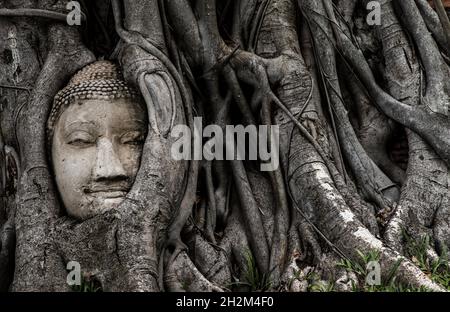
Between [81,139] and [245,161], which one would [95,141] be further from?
[245,161]

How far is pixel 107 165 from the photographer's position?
4.52 metres

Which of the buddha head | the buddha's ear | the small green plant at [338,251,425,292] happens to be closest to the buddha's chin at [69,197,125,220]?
the buddha head

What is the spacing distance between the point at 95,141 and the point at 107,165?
0.19 m

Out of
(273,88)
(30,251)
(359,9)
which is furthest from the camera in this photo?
(359,9)

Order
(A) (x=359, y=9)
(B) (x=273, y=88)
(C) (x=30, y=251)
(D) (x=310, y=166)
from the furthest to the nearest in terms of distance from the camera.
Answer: (A) (x=359, y=9) → (B) (x=273, y=88) → (D) (x=310, y=166) → (C) (x=30, y=251)

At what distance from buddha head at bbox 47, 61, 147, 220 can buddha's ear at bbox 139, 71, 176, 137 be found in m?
0.14

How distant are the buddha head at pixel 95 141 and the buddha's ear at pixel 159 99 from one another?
0.45 feet

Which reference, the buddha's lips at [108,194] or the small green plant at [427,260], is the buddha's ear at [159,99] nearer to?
the buddha's lips at [108,194]

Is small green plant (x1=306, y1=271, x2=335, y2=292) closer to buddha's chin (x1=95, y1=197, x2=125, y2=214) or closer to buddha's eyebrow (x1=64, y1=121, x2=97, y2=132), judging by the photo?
buddha's chin (x1=95, y1=197, x2=125, y2=214)

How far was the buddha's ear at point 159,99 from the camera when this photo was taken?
4.59 meters
